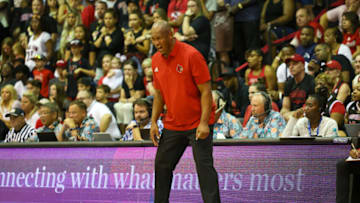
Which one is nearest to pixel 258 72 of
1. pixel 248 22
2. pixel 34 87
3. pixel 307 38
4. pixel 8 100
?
pixel 307 38

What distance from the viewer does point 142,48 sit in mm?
12242

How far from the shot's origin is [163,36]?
554 cm

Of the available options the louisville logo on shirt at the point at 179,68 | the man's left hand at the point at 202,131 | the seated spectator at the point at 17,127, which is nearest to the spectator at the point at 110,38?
the seated spectator at the point at 17,127

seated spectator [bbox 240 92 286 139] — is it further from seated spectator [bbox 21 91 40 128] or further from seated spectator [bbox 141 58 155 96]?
seated spectator [bbox 21 91 40 128]

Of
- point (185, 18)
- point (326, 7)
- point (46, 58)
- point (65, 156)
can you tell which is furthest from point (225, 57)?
point (65, 156)

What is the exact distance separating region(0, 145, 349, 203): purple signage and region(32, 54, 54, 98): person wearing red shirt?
5359 millimetres

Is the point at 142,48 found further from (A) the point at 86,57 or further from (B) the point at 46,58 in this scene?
(B) the point at 46,58

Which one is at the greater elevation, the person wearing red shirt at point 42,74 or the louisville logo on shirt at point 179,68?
the louisville logo on shirt at point 179,68

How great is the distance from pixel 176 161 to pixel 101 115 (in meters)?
4.53

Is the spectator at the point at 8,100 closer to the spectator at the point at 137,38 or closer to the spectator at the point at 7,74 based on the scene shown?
the spectator at the point at 7,74

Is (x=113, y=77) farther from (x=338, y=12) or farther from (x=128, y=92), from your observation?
(x=338, y=12)

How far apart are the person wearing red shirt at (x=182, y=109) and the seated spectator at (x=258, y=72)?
470 cm

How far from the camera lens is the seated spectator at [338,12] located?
10614 millimetres

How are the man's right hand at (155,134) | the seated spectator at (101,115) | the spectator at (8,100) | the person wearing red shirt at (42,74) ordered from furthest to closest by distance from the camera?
the person wearing red shirt at (42,74), the spectator at (8,100), the seated spectator at (101,115), the man's right hand at (155,134)
